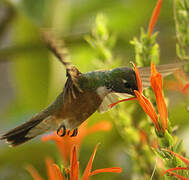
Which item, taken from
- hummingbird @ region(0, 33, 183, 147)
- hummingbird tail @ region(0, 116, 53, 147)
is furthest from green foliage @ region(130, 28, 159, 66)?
hummingbird tail @ region(0, 116, 53, 147)

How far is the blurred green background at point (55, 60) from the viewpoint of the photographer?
4.08 ft

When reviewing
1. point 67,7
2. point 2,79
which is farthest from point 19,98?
point 2,79

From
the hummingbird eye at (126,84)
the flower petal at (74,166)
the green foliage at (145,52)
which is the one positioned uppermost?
the green foliage at (145,52)

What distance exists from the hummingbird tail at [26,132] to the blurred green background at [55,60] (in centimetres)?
53

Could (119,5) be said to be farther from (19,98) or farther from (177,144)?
(177,144)

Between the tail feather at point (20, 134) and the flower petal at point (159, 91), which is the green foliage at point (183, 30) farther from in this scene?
the tail feather at point (20, 134)

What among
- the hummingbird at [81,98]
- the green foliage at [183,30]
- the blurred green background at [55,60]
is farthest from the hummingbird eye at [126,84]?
the blurred green background at [55,60]

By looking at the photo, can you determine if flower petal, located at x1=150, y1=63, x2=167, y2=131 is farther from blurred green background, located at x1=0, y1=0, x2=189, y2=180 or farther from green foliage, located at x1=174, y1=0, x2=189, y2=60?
blurred green background, located at x1=0, y1=0, x2=189, y2=180

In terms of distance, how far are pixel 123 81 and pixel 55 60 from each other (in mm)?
796

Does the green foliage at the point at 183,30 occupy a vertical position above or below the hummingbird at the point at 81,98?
above

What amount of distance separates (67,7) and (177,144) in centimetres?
124

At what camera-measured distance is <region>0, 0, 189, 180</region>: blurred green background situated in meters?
1.24

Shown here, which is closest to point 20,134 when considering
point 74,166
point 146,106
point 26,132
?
point 26,132

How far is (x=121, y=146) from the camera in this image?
1.31 m
